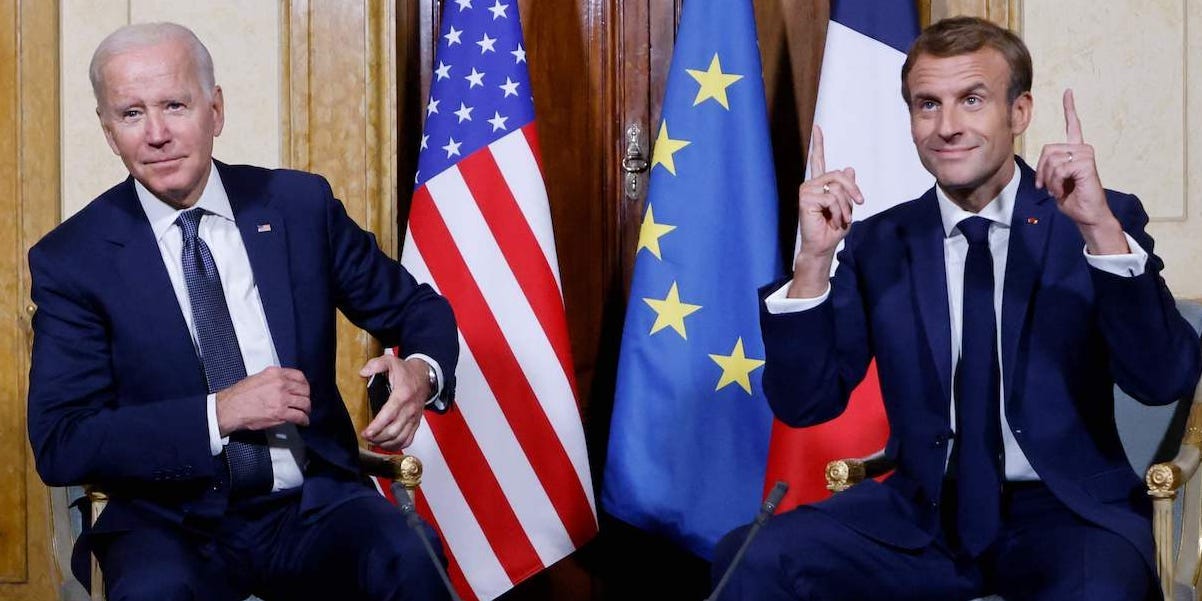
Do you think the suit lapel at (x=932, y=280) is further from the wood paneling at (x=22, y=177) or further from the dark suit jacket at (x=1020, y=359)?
the wood paneling at (x=22, y=177)

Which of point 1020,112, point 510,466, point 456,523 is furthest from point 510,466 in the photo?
point 1020,112

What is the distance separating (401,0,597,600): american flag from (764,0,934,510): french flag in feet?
1.97

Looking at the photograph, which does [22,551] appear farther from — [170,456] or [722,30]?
[722,30]

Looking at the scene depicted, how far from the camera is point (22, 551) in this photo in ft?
12.6

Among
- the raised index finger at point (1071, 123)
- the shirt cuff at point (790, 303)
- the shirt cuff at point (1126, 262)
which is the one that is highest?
the raised index finger at point (1071, 123)

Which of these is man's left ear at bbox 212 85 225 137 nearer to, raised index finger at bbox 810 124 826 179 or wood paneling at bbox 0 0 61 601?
raised index finger at bbox 810 124 826 179

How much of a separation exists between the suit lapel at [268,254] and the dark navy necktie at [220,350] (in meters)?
0.08

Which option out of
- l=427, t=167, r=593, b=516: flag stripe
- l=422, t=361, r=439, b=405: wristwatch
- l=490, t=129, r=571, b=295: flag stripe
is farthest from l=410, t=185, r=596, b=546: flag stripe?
l=422, t=361, r=439, b=405: wristwatch

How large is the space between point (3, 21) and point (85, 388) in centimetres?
171

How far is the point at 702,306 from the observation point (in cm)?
353

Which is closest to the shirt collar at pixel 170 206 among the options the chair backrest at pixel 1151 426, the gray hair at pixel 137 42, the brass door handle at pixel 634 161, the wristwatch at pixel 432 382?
the gray hair at pixel 137 42

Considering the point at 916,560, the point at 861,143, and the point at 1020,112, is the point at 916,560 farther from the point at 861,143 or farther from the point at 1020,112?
the point at 861,143

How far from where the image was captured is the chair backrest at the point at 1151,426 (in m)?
2.94

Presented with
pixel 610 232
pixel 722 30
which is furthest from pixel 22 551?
pixel 722 30
